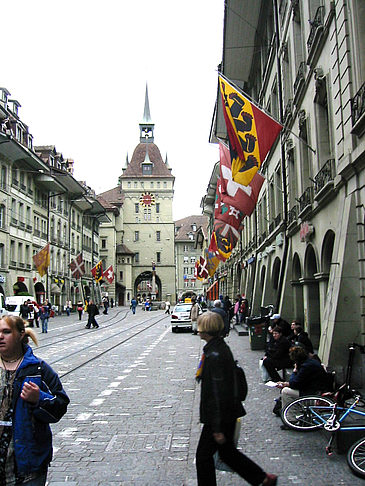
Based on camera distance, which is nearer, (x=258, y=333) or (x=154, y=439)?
(x=154, y=439)

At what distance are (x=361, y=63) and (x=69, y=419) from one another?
8051mm

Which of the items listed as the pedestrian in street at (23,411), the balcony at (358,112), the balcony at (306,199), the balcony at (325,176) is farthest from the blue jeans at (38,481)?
the balcony at (306,199)

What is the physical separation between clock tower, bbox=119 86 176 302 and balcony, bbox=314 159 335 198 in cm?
9194

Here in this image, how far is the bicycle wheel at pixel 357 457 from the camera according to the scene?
210 inches

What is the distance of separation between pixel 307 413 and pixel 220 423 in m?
3.05

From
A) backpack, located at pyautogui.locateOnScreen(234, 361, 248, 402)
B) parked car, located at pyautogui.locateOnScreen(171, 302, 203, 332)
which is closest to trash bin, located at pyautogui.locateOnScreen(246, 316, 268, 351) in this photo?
parked car, located at pyautogui.locateOnScreen(171, 302, 203, 332)

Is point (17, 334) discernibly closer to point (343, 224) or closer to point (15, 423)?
point (15, 423)

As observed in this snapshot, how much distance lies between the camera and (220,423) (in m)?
4.43

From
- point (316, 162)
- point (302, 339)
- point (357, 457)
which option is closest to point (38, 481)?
point (357, 457)

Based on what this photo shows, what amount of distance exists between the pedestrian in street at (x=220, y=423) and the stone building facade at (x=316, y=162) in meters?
5.62

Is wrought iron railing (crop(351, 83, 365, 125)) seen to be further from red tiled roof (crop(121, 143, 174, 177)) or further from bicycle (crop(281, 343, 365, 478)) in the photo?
red tiled roof (crop(121, 143, 174, 177))

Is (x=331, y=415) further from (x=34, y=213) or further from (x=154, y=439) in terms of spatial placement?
(x=34, y=213)

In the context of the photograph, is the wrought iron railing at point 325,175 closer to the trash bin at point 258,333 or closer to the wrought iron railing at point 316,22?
the wrought iron railing at point 316,22

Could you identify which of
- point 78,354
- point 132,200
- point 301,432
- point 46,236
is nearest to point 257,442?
point 301,432
